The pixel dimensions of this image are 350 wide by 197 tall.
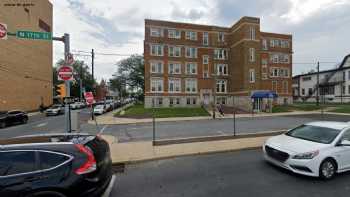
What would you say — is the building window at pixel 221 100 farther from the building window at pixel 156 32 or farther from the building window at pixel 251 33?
the building window at pixel 156 32

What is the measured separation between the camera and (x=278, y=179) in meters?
5.20

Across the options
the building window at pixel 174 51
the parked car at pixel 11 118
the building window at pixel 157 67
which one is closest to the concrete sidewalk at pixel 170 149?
the parked car at pixel 11 118

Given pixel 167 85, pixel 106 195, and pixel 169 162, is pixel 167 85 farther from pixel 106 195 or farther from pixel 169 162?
pixel 106 195

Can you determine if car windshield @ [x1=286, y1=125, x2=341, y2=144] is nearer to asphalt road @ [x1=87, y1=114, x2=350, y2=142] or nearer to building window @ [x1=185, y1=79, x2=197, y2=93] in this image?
asphalt road @ [x1=87, y1=114, x2=350, y2=142]

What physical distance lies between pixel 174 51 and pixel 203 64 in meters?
6.36

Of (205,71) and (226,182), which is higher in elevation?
(205,71)

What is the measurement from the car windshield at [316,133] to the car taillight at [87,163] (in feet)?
20.2

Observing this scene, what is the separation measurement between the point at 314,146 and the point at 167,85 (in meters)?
Result: 31.7

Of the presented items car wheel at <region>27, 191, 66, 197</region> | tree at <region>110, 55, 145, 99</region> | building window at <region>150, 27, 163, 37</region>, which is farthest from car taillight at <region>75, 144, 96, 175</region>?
tree at <region>110, 55, 145, 99</region>

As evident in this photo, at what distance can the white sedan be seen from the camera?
5.10 meters

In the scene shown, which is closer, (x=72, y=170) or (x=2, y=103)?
(x=72, y=170)

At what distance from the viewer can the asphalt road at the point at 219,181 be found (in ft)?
14.7

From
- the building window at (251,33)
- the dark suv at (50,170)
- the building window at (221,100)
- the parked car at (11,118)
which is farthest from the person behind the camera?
the building window at (221,100)

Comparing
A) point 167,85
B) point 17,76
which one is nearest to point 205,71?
point 167,85
